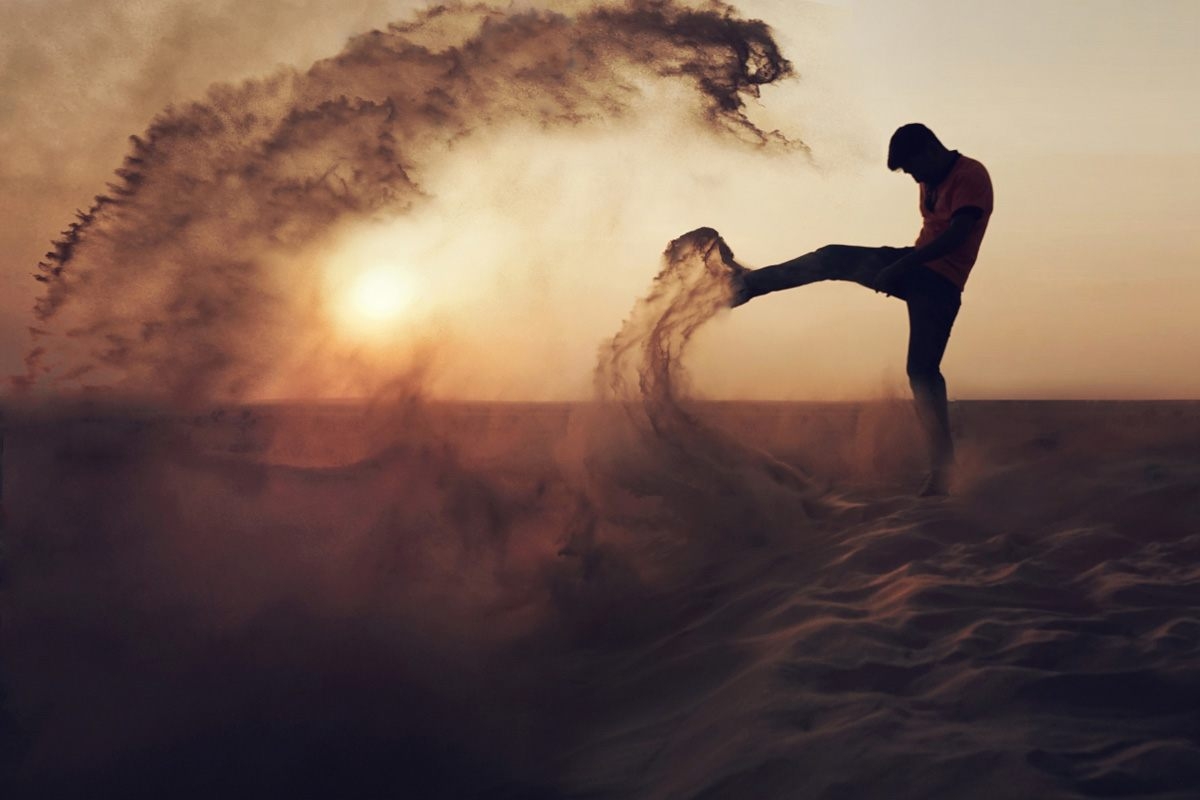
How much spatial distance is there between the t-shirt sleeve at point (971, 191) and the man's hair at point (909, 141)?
0.97 ft

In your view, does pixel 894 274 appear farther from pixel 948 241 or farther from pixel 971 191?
Result: pixel 971 191

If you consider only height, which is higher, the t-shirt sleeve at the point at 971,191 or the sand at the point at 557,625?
the t-shirt sleeve at the point at 971,191

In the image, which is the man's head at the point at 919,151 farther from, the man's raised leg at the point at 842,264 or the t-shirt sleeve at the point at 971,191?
the man's raised leg at the point at 842,264

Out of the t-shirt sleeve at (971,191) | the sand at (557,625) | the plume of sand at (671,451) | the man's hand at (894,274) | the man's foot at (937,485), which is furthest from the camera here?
the plume of sand at (671,451)

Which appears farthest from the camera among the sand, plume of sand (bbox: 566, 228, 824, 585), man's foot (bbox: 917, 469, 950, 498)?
plume of sand (bbox: 566, 228, 824, 585)

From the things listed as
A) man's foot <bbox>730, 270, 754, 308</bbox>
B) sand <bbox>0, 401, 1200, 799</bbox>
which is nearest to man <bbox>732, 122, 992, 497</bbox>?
man's foot <bbox>730, 270, 754, 308</bbox>

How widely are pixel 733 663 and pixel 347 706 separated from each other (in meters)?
1.71

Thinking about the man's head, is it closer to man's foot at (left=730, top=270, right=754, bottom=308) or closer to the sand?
man's foot at (left=730, top=270, right=754, bottom=308)

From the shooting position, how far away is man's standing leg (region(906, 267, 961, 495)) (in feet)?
18.5

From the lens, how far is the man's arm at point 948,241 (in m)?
5.43

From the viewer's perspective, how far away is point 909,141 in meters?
5.57

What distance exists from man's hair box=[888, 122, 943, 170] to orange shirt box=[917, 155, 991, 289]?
0.21m

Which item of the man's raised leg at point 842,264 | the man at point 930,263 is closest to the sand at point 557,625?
the man at point 930,263

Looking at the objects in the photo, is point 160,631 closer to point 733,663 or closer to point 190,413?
point 190,413
